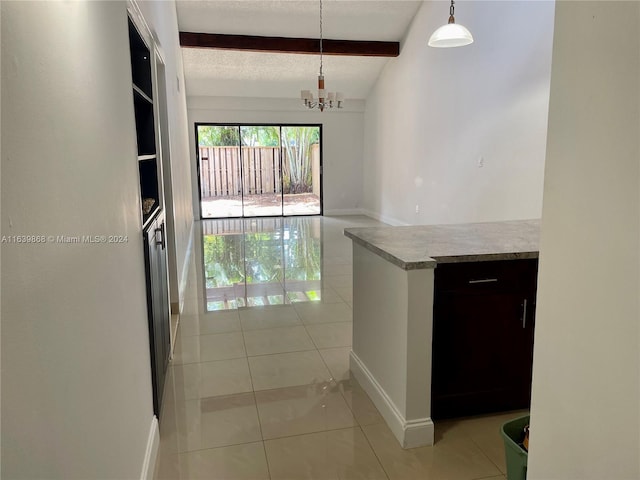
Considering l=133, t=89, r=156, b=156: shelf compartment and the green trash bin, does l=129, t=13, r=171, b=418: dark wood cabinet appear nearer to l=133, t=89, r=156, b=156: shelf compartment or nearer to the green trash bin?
l=133, t=89, r=156, b=156: shelf compartment

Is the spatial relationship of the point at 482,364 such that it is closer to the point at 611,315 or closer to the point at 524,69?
the point at 611,315

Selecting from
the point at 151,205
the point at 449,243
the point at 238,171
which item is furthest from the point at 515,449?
the point at 238,171

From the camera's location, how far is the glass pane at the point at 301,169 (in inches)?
407

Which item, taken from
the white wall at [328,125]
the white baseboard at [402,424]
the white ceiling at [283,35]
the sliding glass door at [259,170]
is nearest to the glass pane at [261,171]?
the sliding glass door at [259,170]

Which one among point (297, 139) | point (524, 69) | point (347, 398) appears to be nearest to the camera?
point (347, 398)

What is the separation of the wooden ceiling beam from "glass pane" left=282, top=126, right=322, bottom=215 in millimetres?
2487

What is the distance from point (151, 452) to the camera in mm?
1973

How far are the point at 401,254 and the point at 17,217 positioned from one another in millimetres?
1644

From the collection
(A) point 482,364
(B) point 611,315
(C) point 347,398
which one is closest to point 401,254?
(A) point 482,364

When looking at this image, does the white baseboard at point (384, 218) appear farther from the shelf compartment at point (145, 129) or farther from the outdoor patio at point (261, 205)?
the shelf compartment at point (145, 129)

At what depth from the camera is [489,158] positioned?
18.4ft

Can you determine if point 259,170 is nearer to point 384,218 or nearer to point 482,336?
point 384,218

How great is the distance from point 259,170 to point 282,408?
8270 millimetres

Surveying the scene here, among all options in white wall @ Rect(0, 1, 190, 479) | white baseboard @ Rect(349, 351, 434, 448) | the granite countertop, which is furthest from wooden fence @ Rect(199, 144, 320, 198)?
white wall @ Rect(0, 1, 190, 479)
